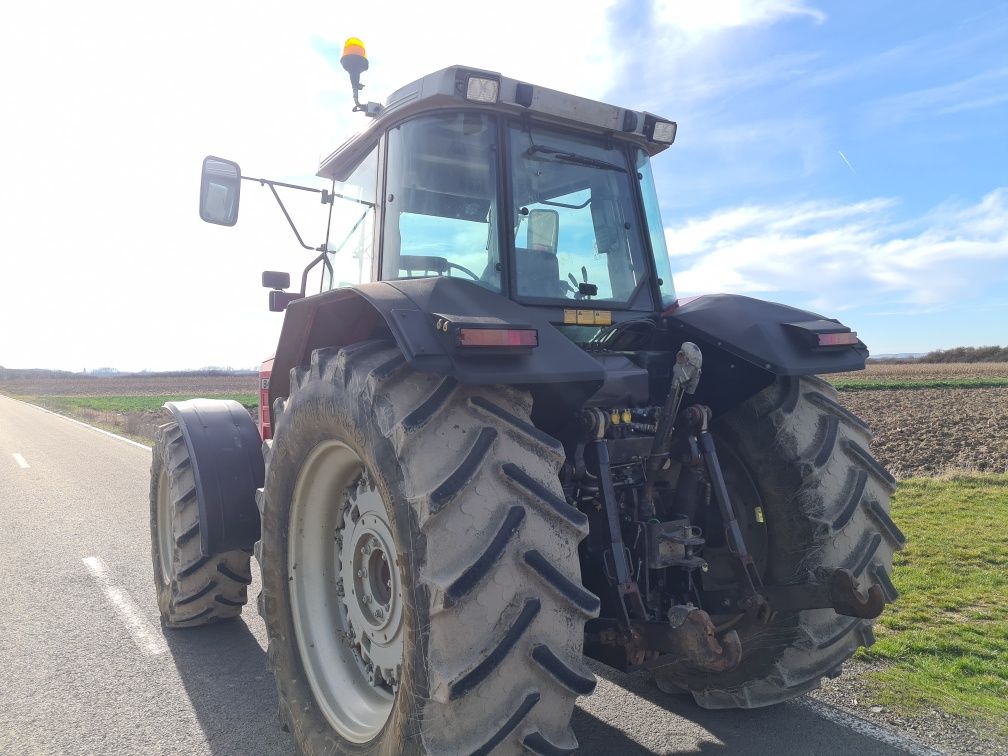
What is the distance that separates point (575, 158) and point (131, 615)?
3.77m

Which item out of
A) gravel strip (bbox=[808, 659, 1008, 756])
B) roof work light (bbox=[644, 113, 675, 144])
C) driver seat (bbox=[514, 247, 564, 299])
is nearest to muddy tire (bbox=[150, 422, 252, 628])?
driver seat (bbox=[514, 247, 564, 299])

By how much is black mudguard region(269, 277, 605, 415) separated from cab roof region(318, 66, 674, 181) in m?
0.85

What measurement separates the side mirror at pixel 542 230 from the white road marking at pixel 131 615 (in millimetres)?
2953

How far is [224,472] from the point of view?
372 cm

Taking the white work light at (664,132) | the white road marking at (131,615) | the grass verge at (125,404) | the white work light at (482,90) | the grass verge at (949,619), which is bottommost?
the grass verge at (125,404)

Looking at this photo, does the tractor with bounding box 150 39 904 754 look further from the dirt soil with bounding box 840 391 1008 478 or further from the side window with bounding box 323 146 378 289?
the dirt soil with bounding box 840 391 1008 478

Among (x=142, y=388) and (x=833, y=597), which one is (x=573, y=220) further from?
(x=142, y=388)

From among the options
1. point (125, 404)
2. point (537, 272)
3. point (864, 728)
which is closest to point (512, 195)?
point (537, 272)

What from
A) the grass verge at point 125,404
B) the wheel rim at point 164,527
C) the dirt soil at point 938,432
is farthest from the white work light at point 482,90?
the grass verge at point 125,404

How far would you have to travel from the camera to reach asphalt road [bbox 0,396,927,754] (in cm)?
290

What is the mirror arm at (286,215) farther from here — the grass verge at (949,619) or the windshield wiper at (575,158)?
the grass verge at (949,619)

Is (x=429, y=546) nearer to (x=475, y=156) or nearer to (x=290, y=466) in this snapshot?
(x=290, y=466)

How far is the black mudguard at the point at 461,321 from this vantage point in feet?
6.65

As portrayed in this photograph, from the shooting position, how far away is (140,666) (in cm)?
369
